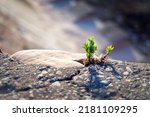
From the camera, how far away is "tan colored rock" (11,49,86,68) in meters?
3.66

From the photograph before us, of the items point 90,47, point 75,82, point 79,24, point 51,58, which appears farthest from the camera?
point 79,24

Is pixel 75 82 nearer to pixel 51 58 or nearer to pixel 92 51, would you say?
pixel 92 51

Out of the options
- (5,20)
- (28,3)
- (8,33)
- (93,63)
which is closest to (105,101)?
(93,63)

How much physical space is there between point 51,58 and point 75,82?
498mm

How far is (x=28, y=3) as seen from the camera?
11.1 m

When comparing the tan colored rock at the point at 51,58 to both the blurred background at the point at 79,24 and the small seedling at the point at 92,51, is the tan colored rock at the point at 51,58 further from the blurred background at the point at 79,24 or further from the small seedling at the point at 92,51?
the blurred background at the point at 79,24

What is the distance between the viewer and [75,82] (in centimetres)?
339

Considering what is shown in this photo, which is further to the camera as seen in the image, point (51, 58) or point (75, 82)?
point (51, 58)

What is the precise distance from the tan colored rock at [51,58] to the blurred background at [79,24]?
4059 mm

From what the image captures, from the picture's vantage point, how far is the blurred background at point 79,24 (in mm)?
9072

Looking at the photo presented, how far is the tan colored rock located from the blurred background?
13.3ft

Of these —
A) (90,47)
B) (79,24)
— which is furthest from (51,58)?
(79,24)

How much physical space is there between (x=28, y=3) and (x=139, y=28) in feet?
10.2

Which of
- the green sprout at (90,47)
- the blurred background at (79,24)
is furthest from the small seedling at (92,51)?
the blurred background at (79,24)
